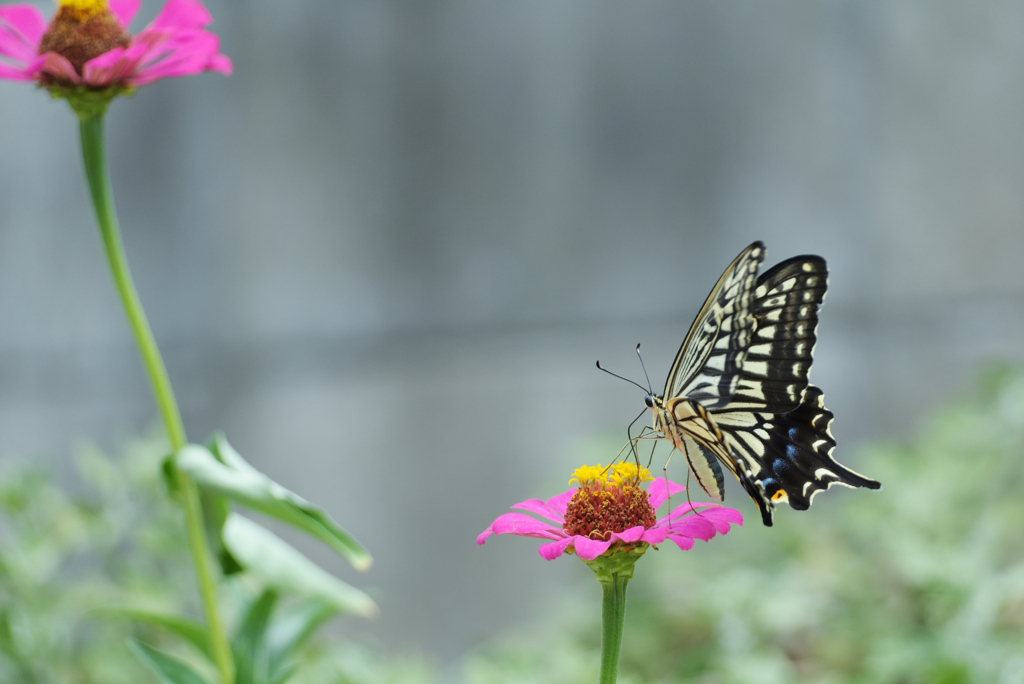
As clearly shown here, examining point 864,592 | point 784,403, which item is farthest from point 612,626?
point 864,592

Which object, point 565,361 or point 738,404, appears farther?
point 565,361

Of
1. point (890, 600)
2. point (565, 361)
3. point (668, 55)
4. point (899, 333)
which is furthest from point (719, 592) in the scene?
point (668, 55)

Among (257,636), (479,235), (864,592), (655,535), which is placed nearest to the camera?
(655,535)

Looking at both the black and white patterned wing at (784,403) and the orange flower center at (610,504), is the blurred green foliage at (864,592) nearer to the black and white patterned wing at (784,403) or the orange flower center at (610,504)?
the black and white patterned wing at (784,403)

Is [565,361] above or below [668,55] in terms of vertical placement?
below

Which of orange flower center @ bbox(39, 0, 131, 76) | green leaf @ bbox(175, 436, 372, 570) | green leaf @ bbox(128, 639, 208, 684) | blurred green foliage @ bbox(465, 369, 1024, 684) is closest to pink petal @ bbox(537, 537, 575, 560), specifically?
green leaf @ bbox(175, 436, 372, 570)

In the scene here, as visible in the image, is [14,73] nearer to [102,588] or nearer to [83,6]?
[83,6]

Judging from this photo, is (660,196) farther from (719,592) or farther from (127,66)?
(127,66)

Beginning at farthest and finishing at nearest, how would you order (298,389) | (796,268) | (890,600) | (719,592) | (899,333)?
1. (899,333)
2. (298,389)
3. (890,600)
4. (719,592)
5. (796,268)
